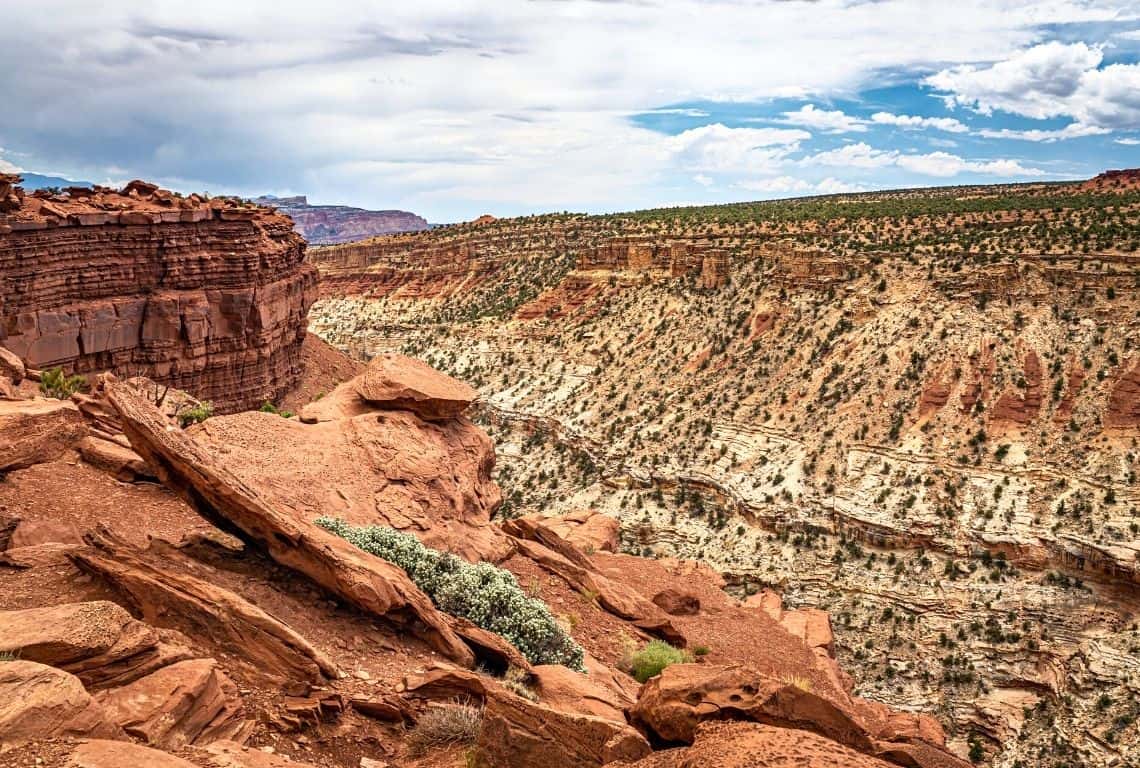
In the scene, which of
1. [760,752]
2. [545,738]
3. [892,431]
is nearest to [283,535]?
[545,738]

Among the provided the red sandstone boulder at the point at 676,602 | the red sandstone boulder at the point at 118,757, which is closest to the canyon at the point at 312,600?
the red sandstone boulder at the point at 118,757

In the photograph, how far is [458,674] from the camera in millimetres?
10664

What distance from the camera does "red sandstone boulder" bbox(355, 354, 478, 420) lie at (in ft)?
71.0

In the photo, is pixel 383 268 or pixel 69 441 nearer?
pixel 69 441

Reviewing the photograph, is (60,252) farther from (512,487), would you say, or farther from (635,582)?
(512,487)

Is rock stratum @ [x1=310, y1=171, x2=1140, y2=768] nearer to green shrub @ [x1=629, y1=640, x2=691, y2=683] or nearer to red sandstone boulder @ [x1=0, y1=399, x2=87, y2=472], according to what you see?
green shrub @ [x1=629, y1=640, x2=691, y2=683]

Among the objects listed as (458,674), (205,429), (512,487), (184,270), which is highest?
(184,270)

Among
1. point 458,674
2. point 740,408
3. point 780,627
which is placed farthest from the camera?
point 740,408

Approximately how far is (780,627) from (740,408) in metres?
20.3

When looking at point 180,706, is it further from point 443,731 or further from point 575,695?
point 575,695

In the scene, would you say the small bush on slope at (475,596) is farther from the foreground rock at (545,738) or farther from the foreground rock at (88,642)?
the foreground rock at (88,642)

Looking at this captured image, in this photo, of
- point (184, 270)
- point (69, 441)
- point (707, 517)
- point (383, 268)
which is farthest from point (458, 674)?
point (383, 268)

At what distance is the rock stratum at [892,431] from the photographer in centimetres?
2758

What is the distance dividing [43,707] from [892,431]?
35.1 metres
